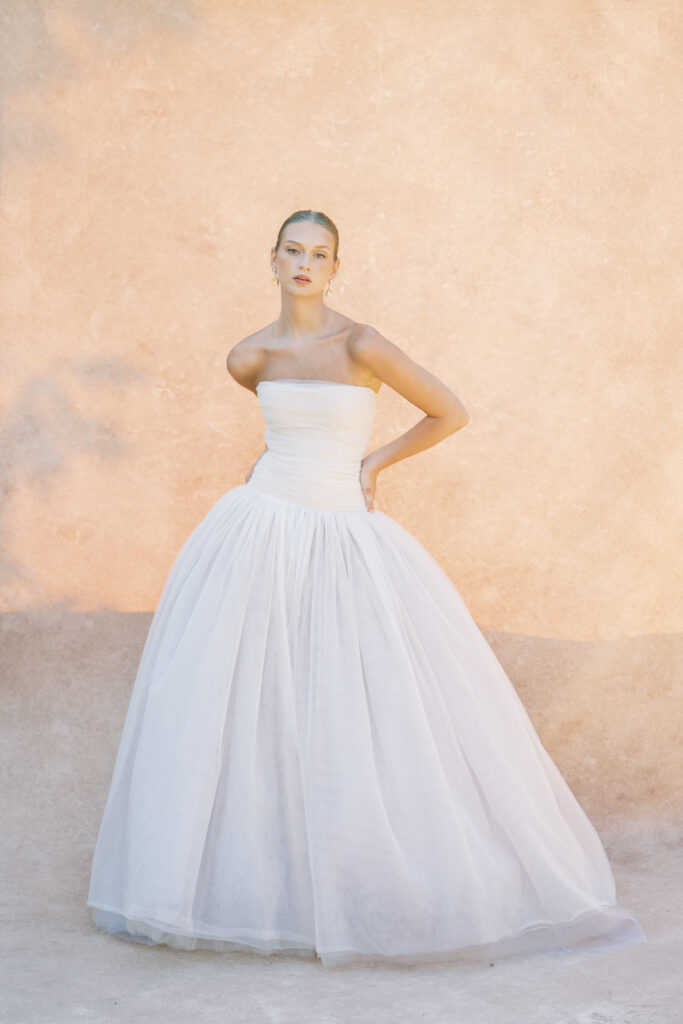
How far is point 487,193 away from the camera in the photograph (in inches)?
179

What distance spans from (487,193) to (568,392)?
0.77m

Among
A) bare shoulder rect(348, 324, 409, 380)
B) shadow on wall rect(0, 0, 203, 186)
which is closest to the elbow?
bare shoulder rect(348, 324, 409, 380)

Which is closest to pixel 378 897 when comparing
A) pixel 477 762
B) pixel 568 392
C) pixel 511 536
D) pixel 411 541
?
pixel 477 762

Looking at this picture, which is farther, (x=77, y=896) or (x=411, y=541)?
(x=77, y=896)

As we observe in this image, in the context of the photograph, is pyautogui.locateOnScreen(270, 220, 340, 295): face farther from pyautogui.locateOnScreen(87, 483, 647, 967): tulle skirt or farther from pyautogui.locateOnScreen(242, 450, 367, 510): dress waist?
pyautogui.locateOnScreen(87, 483, 647, 967): tulle skirt

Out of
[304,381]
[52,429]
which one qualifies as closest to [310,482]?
[304,381]

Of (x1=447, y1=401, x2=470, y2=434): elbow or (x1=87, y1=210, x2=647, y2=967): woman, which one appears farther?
(x1=447, y1=401, x2=470, y2=434): elbow

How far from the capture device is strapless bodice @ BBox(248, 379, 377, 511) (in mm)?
3072

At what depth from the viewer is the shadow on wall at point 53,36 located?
4.55 meters

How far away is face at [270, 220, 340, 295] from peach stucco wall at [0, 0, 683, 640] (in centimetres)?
140

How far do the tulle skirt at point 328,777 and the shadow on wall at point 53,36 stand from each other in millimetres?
2137

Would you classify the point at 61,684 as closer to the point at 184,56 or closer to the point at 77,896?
the point at 77,896

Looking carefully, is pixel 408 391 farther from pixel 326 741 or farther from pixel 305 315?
pixel 326 741

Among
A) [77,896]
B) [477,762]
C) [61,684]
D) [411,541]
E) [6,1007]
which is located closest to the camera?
[6,1007]
